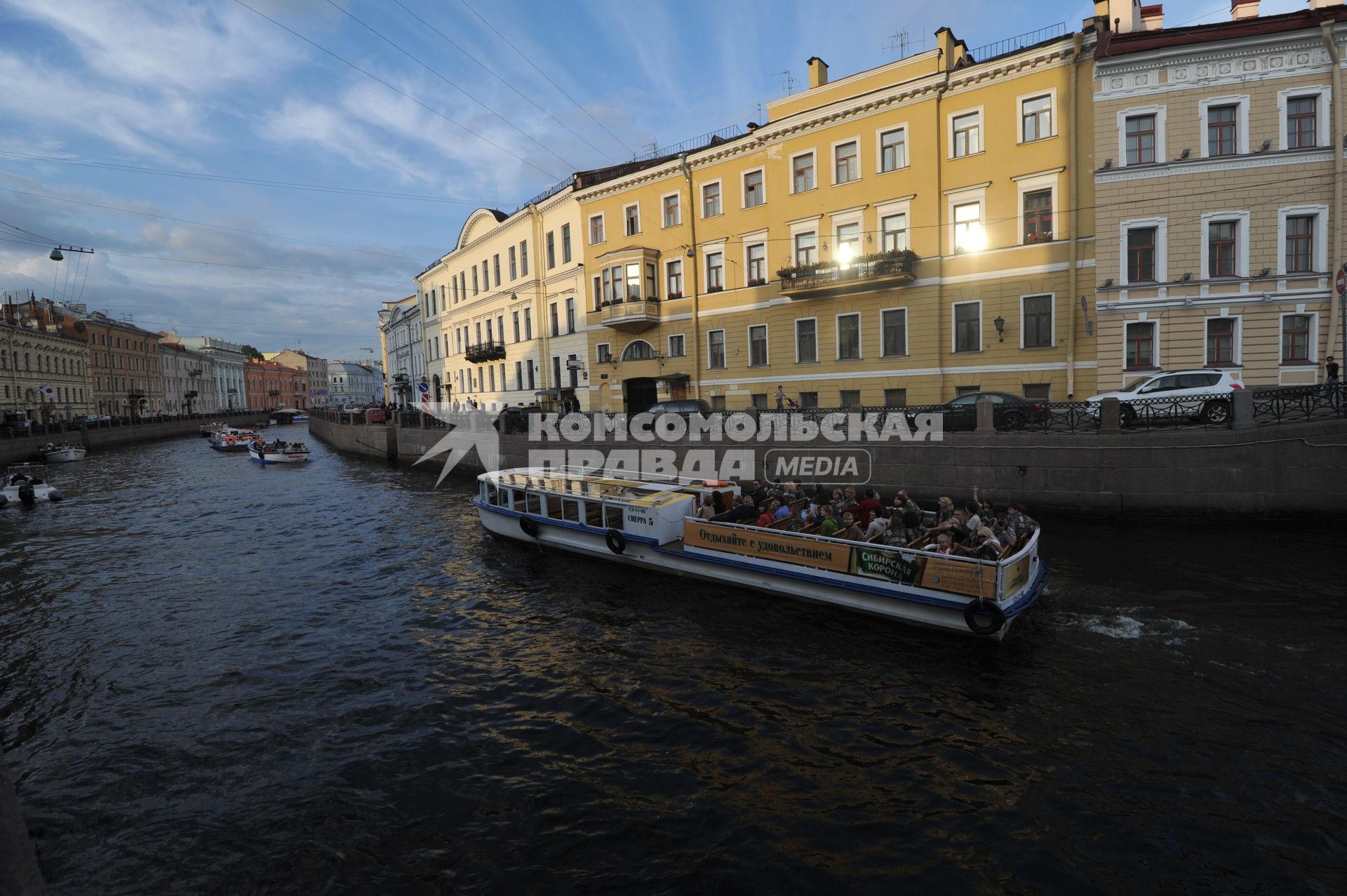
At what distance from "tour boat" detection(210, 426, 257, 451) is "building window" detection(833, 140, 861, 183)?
46.6m

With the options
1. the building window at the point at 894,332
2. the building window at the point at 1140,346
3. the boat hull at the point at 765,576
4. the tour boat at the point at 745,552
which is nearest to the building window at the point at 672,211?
the building window at the point at 894,332

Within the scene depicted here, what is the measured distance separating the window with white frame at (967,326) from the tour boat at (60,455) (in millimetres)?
55101

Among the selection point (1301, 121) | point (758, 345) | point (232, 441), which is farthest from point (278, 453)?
point (1301, 121)

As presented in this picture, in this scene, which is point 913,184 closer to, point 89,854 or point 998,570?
point 998,570

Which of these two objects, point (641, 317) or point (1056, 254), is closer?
point (1056, 254)

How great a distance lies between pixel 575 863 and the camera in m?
6.31

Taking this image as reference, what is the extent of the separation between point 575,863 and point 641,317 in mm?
29689

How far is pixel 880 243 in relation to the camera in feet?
89.0

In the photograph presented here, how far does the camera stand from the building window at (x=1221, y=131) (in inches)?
846

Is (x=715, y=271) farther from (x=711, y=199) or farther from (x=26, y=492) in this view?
(x=26, y=492)

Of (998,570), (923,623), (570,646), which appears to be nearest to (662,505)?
(570,646)

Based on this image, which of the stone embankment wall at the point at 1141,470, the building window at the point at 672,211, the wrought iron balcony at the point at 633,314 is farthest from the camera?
the wrought iron balcony at the point at 633,314

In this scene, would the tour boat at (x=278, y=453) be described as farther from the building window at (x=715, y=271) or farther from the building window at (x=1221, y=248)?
the building window at (x=1221, y=248)

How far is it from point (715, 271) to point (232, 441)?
42.4m
